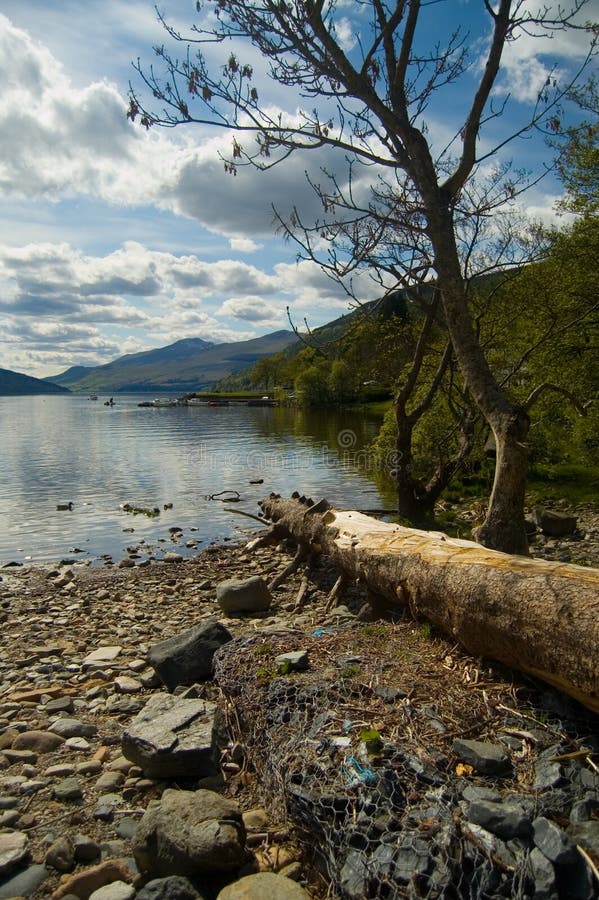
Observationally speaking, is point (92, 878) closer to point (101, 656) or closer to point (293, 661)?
point (293, 661)

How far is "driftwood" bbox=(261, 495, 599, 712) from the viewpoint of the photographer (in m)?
5.18

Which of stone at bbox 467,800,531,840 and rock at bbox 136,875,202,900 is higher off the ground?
stone at bbox 467,800,531,840

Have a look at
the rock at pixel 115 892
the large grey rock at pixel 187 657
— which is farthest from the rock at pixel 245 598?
the rock at pixel 115 892

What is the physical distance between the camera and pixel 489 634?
6.25 metres

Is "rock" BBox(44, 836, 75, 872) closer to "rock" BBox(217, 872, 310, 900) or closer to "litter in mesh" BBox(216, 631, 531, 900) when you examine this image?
"rock" BBox(217, 872, 310, 900)

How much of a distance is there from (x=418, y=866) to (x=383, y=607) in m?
5.56

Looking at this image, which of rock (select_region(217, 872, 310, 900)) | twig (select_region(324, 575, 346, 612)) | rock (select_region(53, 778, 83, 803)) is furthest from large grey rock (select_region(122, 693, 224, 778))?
twig (select_region(324, 575, 346, 612))

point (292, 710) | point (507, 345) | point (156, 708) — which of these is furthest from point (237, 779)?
point (507, 345)

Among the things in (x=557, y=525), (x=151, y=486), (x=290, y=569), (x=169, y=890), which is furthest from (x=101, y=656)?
(x=151, y=486)

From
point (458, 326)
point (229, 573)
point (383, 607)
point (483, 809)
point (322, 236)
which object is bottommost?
point (229, 573)

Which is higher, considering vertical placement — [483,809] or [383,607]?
[483,809]

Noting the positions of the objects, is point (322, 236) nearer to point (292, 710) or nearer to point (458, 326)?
point (458, 326)

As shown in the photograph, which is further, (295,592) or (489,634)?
Result: (295,592)

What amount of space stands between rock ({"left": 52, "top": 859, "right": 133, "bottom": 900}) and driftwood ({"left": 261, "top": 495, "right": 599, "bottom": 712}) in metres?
3.82
